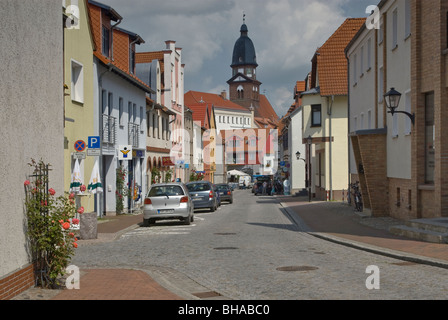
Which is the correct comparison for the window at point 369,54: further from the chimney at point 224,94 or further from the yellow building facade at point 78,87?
the chimney at point 224,94

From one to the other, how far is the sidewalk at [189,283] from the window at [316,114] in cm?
1955

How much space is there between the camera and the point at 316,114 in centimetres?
4441

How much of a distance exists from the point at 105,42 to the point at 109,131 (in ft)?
13.5

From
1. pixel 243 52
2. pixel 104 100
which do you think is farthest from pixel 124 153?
pixel 243 52

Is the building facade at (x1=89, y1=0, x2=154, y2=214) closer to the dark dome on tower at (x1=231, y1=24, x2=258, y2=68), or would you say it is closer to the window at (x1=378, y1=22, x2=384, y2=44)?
the window at (x1=378, y1=22, x2=384, y2=44)

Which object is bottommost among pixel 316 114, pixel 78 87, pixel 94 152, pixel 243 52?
pixel 94 152

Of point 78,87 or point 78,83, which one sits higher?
point 78,83

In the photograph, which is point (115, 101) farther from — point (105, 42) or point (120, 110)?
point (105, 42)

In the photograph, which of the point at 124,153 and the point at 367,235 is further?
the point at 124,153

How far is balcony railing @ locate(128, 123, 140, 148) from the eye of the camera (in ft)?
108

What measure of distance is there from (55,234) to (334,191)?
34937 millimetres

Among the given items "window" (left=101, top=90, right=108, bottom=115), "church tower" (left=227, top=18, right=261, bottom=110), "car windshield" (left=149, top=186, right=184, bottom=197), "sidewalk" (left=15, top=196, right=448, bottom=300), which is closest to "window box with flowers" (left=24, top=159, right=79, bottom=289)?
"sidewalk" (left=15, top=196, right=448, bottom=300)

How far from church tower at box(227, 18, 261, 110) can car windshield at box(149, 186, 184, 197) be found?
14248 centimetres
